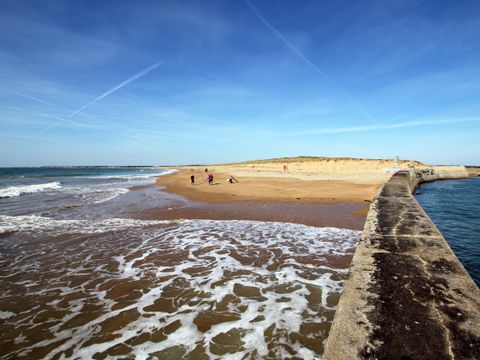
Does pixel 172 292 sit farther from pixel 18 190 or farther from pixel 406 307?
pixel 18 190

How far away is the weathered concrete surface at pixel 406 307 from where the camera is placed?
2.61m

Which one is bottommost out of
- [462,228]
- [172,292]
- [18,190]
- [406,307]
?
[172,292]

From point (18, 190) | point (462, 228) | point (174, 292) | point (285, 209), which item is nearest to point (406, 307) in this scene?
point (174, 292)

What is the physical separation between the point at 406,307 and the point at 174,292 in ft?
14.2

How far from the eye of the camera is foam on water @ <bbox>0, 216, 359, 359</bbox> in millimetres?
4043

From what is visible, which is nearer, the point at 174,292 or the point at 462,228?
the point at 174,292

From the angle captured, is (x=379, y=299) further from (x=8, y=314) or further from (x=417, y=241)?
(x=8, y=314)

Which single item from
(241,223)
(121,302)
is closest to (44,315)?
(121,302)

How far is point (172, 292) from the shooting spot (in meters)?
5.62

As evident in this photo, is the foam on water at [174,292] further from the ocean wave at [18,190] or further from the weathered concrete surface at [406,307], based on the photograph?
the ocean wave at [18,190]

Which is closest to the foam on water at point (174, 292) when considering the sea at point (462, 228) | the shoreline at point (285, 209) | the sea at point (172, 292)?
the sea at point (172, 292)

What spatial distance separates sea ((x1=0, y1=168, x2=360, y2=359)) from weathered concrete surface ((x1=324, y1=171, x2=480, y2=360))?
994mm

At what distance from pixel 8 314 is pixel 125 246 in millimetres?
3887

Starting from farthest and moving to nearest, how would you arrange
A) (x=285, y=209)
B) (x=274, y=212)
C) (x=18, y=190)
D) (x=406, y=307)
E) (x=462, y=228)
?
(x=18, y=190) → (x=285, y=209) → (x=274, y=212) → (x=462, y=228) → (x=406, y=307)
